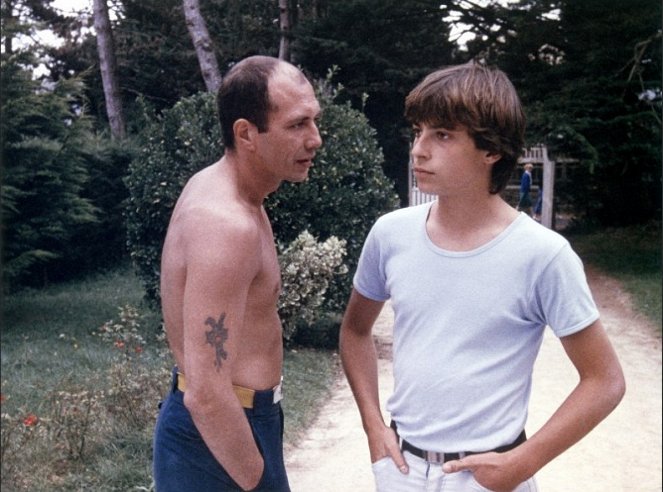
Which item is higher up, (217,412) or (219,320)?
(219,320)

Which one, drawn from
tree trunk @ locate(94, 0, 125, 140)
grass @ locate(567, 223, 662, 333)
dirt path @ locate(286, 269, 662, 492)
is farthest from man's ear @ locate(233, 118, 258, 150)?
grass @ locate(567, 223, 662, 333)

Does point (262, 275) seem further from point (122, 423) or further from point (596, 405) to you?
point (122, 423)

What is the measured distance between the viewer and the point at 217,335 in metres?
1.80

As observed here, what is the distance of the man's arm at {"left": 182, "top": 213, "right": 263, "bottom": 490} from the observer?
1780 mm

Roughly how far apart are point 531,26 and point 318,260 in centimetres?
912

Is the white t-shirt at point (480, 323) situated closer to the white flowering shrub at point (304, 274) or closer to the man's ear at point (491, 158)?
the man's ear at point (491, 158)

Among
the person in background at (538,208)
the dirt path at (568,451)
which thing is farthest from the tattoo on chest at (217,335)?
the person in background at (538,208)

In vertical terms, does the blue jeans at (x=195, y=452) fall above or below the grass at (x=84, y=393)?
above

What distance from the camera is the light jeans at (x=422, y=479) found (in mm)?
1746

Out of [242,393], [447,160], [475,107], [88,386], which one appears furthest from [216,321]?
[88,386]

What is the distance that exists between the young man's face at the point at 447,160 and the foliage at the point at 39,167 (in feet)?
23.2

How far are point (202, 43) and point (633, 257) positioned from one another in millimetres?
9546

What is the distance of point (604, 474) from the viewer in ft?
16.0

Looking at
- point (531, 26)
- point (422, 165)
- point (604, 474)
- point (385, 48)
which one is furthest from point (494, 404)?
point (385, 48)
